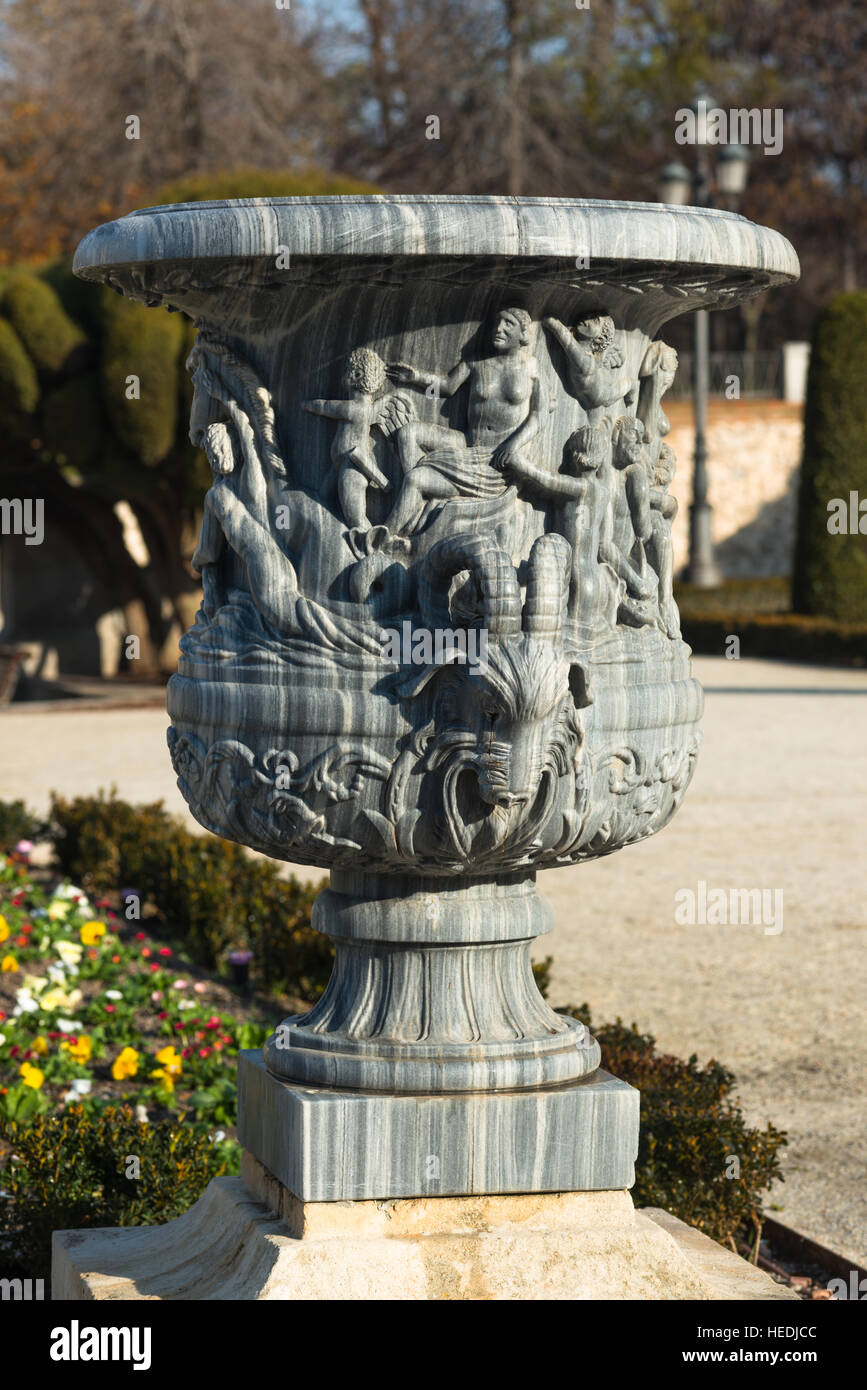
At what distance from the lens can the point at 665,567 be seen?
2.90 meters

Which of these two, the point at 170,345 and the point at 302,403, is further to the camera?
the point at 170,345

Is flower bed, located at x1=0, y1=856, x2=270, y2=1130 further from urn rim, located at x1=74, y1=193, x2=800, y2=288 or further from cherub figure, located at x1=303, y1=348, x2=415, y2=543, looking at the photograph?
urn rim, located at x1=74, y1=193, x2=800, y2=288

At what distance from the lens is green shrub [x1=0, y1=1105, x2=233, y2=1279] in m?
3.34

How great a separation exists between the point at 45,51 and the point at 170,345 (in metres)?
13.7

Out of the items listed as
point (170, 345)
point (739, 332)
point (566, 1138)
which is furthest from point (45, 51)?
point (566, 1138)

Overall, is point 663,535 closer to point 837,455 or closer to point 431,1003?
point 431,1003

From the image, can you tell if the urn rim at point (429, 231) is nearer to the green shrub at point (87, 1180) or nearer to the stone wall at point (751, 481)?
the green shrub at point (87, 1180)

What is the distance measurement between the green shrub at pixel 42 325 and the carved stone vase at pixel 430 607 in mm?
11303

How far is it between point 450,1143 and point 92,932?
9.75 feet

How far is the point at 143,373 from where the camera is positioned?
13172 millimetres

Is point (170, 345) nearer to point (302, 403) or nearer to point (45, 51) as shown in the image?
point (302, 403)

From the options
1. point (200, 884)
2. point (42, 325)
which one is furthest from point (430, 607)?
point (42, 325)

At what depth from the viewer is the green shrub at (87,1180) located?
3.34 m

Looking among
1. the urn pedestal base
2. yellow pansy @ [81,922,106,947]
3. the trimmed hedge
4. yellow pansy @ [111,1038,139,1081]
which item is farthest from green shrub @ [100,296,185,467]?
the urn pedestal base
